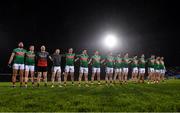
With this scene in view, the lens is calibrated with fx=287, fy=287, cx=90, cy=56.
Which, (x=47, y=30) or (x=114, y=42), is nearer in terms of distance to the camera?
(x=47, y=30)

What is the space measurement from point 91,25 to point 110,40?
10.6 ft

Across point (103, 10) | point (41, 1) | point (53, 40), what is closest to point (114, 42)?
point (103, 10)

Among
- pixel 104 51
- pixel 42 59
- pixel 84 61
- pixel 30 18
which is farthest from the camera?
pixel 104 51

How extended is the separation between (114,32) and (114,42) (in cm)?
145

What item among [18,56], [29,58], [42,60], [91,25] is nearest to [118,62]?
[42,60]

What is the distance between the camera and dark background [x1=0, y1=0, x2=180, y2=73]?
3388 cm

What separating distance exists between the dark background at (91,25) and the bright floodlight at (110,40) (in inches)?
30.6

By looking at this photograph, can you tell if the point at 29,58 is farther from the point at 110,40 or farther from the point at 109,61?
the point at 110,40

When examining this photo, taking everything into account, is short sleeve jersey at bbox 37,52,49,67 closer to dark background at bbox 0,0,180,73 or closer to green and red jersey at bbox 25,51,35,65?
green and red jersey at bbox 25,51,35,65

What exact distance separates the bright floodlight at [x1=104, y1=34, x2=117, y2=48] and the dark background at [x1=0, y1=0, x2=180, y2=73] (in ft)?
2.55

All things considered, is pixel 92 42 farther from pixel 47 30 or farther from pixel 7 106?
pixel 7 106

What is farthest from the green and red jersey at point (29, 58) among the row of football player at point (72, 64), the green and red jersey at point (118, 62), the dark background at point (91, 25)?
the dark background at point (91, 25)

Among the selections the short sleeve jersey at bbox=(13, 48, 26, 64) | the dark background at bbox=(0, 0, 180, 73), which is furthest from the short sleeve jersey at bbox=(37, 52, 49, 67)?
the dark background at bbox=(0, 0, 180, 73)

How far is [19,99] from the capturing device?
27.8ft
